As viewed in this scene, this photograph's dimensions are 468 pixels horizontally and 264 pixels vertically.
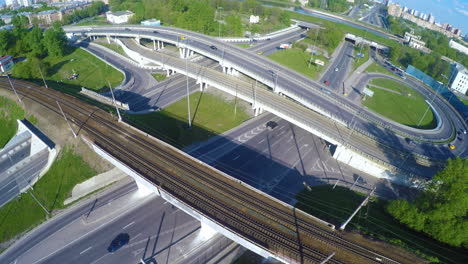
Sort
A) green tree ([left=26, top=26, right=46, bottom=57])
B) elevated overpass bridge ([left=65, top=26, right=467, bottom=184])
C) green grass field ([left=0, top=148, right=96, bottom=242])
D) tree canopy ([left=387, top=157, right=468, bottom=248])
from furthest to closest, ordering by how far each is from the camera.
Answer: green tree ([left=26, top=26, right=46, bottom=57])
elevated overpass bridge ([left=65, top=26, right=467, bottom=184])
green grass field ([left=0, top=148, right=96, bottom=242])
tree canopy ([left=387, top=157, right=468, bottom=248])

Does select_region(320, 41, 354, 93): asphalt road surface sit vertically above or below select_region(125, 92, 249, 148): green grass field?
above

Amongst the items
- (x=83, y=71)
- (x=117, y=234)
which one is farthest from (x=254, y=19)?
(x=117, y=234)

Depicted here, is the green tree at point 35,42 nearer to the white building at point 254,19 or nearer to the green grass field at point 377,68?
the white building at point 254,19

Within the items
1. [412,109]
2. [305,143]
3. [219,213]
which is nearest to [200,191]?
[219,213]

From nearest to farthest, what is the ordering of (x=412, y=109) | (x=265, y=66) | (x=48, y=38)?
1. (x=412, y=109)
2. (x=265, y=66)
3. (x=48, y=38)

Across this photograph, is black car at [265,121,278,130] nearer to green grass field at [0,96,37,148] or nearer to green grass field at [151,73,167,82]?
green grass field at [151,73,167,82]

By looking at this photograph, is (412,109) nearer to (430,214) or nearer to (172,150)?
(430,214)

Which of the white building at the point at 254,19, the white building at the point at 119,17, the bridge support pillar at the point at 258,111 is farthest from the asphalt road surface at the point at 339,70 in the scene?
the white building at the point at 119,17

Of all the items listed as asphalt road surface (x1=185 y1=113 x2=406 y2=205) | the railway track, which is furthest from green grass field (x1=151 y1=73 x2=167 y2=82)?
asphalt road surface (x1=185 y1=113 x2=406 y2=205)
